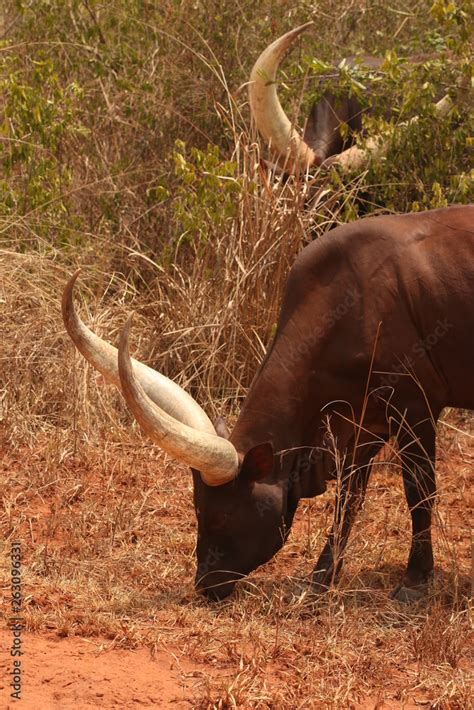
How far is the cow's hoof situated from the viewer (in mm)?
5730

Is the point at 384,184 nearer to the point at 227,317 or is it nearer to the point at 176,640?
the point at 227,317

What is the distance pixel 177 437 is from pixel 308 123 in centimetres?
460

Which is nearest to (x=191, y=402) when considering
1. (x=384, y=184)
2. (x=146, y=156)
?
(x=384, y=184)

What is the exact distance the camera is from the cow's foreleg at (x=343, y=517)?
574cm

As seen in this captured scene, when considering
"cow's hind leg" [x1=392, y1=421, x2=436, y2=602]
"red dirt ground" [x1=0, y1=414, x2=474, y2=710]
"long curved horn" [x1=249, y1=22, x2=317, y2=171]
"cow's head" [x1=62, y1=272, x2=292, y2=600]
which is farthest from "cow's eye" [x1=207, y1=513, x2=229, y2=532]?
"long curved horn" [x1=249, y1=22, x2=317, y2=171]

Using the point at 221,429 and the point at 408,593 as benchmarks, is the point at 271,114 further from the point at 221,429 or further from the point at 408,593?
the point at 408,593

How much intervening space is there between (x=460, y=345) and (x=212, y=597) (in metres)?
1.51

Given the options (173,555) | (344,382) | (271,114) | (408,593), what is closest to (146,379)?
(344,382)

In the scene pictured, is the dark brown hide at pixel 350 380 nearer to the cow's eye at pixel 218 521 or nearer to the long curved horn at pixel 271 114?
the cow's eye at pixel 218 521

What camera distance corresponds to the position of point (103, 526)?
654 centimetres

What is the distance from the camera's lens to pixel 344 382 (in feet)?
18.7

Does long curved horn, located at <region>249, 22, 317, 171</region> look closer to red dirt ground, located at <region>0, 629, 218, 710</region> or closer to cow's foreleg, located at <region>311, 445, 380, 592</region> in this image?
cow's foreleg, located at <region>311, 445, 380, 592</region>

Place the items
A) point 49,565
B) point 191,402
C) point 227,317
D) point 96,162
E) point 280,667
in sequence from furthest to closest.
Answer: point 96,162
point 227,317
point 49,565
point 191,402
point 280,667

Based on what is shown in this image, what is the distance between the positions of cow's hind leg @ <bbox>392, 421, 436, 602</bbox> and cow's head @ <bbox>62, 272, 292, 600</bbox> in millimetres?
559
